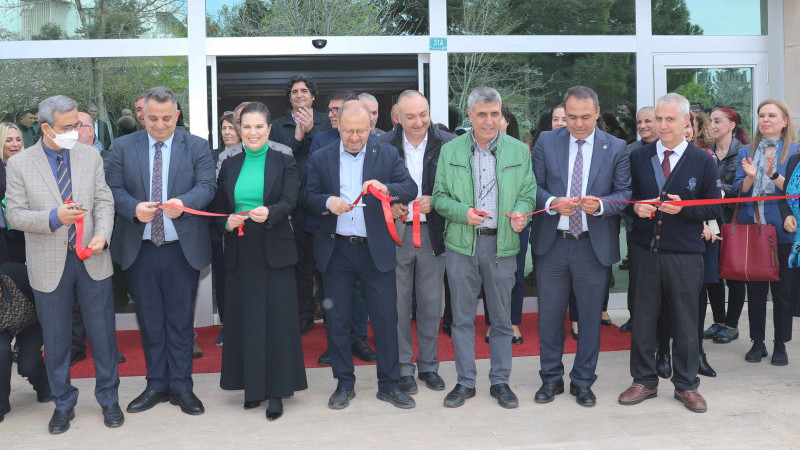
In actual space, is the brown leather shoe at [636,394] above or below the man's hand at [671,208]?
below

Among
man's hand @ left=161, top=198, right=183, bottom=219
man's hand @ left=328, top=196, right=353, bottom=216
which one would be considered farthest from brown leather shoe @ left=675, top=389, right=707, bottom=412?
man's hand @ left=161, top=198, right=183, bottom=219

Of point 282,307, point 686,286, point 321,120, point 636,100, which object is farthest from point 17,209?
point 636,100

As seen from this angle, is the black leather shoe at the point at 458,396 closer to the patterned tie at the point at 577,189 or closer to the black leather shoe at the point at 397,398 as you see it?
the black leather shoe at the point at 397,398

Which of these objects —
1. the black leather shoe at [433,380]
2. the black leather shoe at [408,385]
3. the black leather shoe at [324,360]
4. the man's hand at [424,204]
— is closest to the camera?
the man's hand at [424,204]

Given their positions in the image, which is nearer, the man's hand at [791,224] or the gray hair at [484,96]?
the gray hair at [484,96]

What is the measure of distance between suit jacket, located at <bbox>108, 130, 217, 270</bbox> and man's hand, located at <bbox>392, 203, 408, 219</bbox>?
1.10 m

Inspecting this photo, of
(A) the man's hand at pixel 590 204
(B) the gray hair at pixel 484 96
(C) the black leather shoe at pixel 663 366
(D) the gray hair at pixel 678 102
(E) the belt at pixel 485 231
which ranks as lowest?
(C) the black leather shoe at pixel 663 366

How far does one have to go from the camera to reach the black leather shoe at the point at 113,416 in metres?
4.53

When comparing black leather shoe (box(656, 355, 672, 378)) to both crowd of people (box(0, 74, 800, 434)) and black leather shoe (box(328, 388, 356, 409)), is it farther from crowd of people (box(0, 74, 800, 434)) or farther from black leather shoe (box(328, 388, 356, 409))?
black leather shoe (box(328, 388, 356, 409))

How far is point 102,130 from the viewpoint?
7.11m

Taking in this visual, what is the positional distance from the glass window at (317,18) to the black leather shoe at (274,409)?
13.0 ft

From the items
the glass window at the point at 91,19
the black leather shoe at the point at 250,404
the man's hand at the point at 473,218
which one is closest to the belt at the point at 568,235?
the man's hand at the point at 473,218

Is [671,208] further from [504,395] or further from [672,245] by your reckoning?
[504,395]

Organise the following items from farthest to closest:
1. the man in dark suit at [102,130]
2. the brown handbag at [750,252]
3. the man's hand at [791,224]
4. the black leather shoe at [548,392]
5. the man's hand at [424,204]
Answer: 1. the man in dark suit at [102,130]
2. the brown handbag at [750,252]
3. the man's hand at [791,224]
4. the man's hand at [424,204]
5. the black leather shoe at [548,392]
